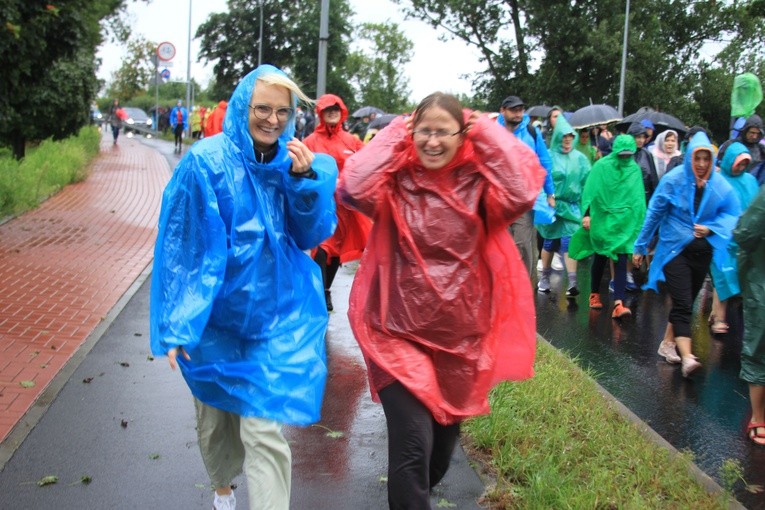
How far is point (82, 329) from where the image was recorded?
756cm

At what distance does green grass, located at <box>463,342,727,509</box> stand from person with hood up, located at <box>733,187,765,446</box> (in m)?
0.79

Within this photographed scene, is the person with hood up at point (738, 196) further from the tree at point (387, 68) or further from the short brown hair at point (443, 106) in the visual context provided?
the tree at point (387, 68)

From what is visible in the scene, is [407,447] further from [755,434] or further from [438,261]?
[755,434]

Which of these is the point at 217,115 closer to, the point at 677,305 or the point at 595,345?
the point at 595,345

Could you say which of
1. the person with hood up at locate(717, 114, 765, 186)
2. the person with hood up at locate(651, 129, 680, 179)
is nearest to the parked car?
the person with hood up at locate(651, 129, 680, 179)

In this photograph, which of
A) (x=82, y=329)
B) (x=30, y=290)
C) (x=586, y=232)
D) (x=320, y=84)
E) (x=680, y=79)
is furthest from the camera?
(x=680, y=79)

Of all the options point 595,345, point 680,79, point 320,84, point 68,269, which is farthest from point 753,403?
point 680,79

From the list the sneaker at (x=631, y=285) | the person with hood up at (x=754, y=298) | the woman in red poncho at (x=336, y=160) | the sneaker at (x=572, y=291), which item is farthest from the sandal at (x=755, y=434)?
the sneaker at (x=631, y=285)

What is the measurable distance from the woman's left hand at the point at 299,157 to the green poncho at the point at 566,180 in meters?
6.81

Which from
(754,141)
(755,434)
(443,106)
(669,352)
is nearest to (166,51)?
(754,141)

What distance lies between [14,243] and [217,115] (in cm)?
343

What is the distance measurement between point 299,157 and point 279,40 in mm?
47040

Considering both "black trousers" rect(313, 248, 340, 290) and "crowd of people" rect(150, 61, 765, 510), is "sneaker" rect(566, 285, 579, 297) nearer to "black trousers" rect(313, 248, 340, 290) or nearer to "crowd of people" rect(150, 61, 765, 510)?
"black trousers" rect(313, 248, 340, 290)

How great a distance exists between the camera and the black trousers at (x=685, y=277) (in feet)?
22.5
